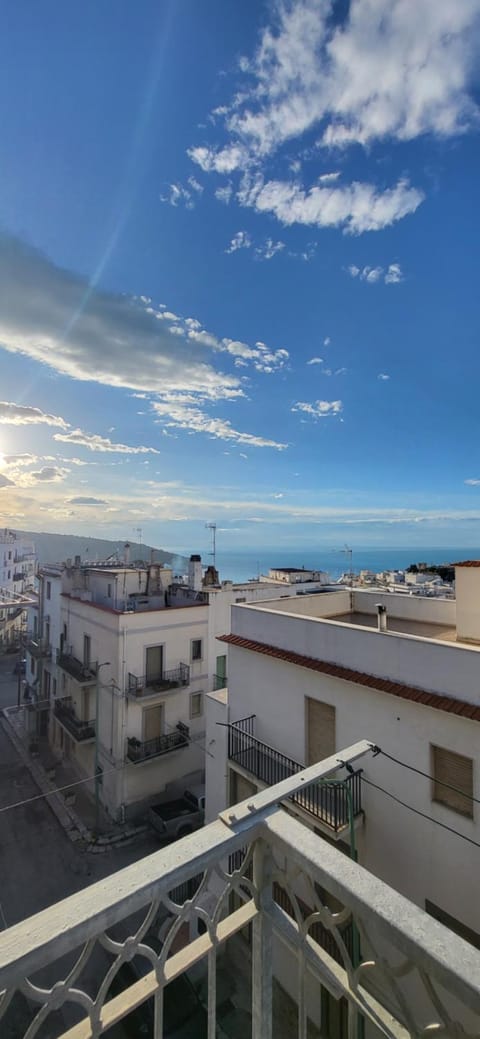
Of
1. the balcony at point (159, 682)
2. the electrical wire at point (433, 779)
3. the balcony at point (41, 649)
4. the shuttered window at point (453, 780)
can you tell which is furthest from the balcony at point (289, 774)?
the balcony at point (41, 649)

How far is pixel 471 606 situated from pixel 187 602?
11.1m

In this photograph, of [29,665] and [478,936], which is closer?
[478,936]

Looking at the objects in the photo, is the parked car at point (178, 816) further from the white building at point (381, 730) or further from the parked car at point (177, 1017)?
the white building at point (381, 730)

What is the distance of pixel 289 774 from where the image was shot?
25.4 feet

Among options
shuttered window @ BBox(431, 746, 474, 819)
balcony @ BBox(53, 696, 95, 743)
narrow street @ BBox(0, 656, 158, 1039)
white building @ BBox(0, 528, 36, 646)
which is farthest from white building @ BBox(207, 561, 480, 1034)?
white building @ BBox(0, 528, 36, 646)

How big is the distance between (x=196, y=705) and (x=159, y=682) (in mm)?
2056

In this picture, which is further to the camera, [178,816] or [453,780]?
[178,816]

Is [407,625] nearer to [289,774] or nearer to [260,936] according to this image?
[289,774]

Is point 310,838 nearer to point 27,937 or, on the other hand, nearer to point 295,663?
point 27,937

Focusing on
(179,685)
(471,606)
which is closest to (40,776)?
(179,685)

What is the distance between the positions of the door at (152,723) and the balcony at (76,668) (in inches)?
88.3

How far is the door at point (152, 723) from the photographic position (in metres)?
15.3

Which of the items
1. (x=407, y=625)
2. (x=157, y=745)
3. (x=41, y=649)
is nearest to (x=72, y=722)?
(x=157, y=745)

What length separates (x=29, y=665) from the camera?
24.9 meters
